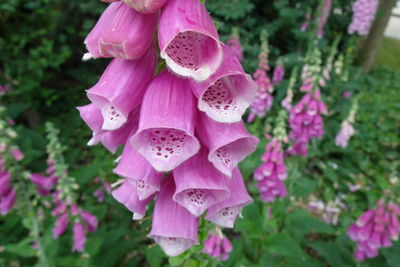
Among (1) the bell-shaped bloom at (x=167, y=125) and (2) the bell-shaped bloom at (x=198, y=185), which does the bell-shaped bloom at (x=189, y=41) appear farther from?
(2) the bell-shaped bloom at (x=198, y=185)

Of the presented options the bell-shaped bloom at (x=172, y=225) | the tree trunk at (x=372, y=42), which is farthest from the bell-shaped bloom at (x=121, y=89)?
the tree trunk at (x=372, y=42)

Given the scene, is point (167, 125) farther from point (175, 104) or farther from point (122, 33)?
point (122, 33)

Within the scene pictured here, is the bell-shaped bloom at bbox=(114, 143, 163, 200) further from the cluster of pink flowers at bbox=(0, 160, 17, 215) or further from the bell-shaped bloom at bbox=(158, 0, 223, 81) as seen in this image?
the cluster of pink flowers at bbox=(0, 160, 17, 215)

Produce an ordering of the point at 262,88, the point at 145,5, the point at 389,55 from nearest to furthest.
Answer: the point at 145,5, the point at 262,88, the point at 389,55

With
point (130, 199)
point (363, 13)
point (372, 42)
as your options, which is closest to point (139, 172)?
point (130, 199)

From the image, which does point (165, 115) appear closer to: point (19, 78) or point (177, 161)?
point (177, 161)

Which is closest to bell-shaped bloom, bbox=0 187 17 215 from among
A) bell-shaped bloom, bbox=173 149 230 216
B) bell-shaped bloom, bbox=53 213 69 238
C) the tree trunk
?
bell-shaped bloom, bbox=53 213 69 238

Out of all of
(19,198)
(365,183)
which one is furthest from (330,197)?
(19,198)
